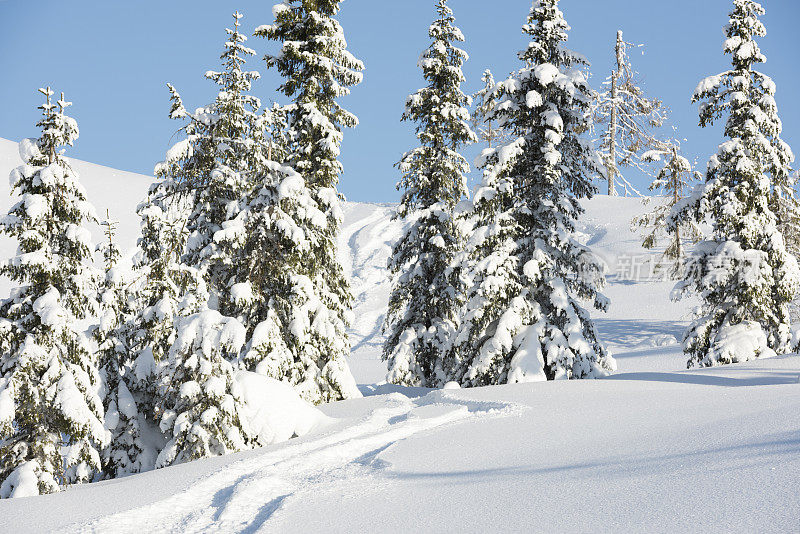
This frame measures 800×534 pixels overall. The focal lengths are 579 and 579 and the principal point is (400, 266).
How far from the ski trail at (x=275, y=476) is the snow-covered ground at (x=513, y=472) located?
0.09ft

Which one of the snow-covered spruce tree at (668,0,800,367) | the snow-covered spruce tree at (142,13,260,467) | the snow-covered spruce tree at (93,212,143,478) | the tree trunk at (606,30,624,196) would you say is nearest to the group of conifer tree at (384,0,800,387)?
the snow-covered spruce tree at (668,0,800,367)

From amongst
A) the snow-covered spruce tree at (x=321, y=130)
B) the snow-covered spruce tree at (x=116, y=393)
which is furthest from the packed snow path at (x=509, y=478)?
the snow-covered spruce tree at (x=321, y=130)

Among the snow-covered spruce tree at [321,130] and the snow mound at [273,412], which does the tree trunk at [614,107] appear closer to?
the snow-covered spruce tree at [321,130]

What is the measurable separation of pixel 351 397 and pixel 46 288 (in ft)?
26.7

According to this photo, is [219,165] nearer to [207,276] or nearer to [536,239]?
[207,276]

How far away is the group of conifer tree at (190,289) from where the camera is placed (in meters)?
Result: 10.6

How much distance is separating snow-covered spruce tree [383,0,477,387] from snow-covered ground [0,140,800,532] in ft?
20.3

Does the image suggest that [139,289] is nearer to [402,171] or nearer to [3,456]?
[3,456]

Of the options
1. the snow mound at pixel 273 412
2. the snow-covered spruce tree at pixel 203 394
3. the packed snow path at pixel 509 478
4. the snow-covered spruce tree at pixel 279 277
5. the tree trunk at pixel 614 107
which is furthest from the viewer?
the tree trunk at pixel 614 107

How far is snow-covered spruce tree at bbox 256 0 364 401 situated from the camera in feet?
52.1

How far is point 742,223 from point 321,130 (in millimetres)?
11779

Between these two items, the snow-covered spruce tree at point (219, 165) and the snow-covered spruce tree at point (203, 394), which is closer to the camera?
the snow-covered spruce tree at point (203, 394)

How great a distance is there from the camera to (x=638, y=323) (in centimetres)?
3116

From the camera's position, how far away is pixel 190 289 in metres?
12.5
